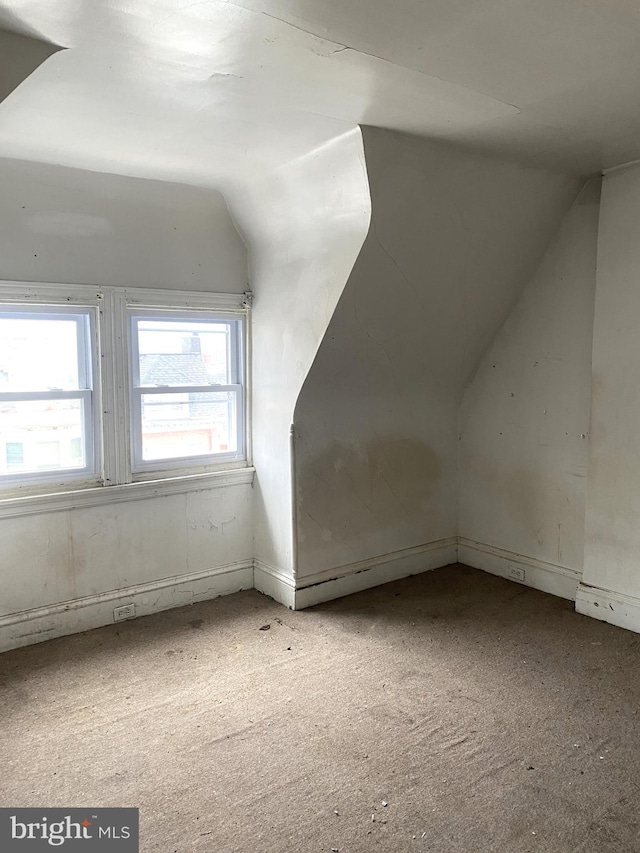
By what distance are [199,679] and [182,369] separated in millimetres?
1704

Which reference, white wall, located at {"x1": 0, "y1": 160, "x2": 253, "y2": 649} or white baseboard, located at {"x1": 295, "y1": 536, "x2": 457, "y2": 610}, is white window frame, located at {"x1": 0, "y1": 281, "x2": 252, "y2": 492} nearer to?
white wall, located at {"x1": 0, "y1": 160, "x2": 253, "y2": 649}

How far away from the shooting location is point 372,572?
12.9 feet

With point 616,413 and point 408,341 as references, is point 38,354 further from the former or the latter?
point 616,413

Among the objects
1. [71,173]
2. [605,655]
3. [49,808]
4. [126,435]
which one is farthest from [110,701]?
[71,173]

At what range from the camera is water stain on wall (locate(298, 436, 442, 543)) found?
366 cm

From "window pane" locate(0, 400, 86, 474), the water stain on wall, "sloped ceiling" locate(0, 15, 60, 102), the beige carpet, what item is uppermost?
"sloped ceiling" locate(0, 15, 60, 102)

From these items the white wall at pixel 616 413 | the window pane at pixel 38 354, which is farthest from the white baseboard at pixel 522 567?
the window pane at pixel 38 354

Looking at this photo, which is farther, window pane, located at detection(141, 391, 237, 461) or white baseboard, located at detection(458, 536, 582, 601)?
white baseboard, located at detection(458, 536, 582, 601)

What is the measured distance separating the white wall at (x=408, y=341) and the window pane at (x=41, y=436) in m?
1.19

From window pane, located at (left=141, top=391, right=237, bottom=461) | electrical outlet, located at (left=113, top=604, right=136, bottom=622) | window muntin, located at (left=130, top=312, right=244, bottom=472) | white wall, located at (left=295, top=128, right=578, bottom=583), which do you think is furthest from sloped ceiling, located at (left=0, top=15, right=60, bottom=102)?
electrical outlet, located at (left=113, top=604, right=136, bottom=622)

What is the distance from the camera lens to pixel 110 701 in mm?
2684

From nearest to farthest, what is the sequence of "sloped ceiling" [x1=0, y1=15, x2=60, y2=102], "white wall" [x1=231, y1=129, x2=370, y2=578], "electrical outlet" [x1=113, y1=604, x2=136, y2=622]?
1. "sloped ceiling" [x1=0, y1=15, x2=60, y2=102]
2. "white wall" [x1=231, y1=129, x2=370, y2=578]
3. "electrical outlet" [x1=113, y1=604, x2=136, y2=622]

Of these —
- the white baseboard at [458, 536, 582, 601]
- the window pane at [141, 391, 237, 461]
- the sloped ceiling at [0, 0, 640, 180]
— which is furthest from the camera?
the white baseboard at [458, 536, 582, 601]

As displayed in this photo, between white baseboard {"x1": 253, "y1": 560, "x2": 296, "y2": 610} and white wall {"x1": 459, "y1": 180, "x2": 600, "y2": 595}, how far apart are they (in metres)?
1.37
